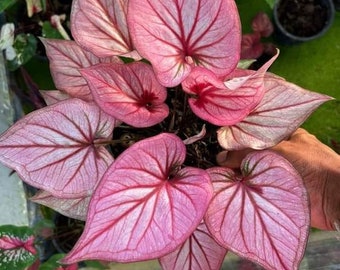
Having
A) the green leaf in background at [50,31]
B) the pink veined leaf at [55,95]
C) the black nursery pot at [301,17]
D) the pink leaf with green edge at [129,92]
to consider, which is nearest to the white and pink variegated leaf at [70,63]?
the pink veined leaf at [55,95]

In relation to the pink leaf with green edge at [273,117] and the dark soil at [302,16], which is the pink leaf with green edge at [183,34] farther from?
the dark soil at [302,16]

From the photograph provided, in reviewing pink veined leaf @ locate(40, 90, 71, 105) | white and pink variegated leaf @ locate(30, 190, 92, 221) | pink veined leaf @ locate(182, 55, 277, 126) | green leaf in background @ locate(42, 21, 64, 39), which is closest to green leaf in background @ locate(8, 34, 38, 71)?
green leaf in background @ locate(42, 21, 64, 39)

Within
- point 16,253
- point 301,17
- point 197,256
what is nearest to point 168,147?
point 197,256

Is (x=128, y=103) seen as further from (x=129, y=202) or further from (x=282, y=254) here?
(x=282, y=254)

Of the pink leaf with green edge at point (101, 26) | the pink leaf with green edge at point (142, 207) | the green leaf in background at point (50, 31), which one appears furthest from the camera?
the green leaf in background at point (50, 31)

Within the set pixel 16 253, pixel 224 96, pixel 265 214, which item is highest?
pixel 224 96

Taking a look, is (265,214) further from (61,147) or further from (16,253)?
(16,253)
